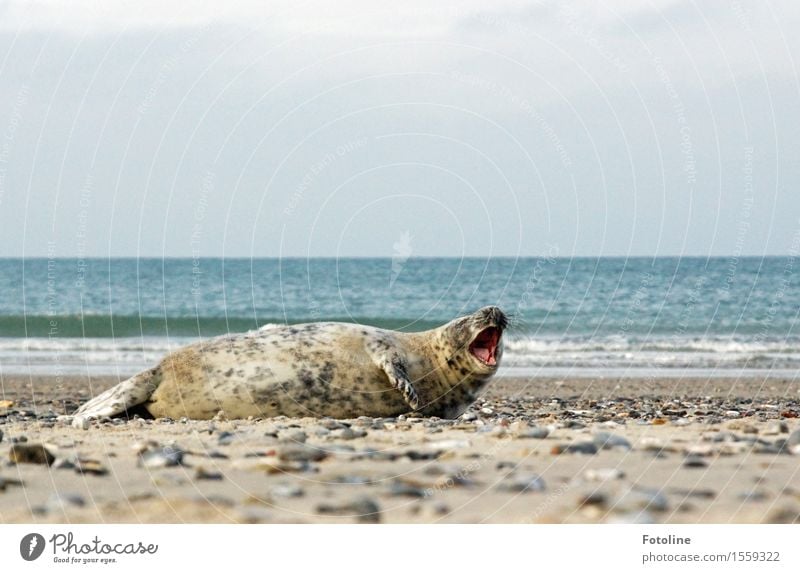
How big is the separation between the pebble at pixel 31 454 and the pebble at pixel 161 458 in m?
0.61

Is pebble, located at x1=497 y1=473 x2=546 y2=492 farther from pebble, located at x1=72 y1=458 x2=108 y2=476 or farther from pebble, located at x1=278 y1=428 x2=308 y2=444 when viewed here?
pebble, located at x1=72 y1=458 x2=108 y2=476

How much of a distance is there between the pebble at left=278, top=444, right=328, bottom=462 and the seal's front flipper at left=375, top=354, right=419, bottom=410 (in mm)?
3066

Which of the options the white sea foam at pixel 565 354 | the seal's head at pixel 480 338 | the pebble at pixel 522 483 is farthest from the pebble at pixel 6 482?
the white sea foam at pixel 565 354

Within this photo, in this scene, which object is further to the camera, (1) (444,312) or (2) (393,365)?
(1) (444,312)

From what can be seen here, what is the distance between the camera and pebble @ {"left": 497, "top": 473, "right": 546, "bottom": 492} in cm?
633

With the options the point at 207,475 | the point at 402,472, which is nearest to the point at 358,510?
the point at 402,472

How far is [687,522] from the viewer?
19.1 feet

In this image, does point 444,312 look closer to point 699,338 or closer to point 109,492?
point 699,338

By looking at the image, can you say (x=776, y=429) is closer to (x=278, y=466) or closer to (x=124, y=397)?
(x=278, y=466)

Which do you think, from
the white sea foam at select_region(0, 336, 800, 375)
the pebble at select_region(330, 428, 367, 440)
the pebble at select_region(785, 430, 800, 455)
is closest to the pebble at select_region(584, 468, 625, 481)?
the pebble at select_region(785, 430, 800, 455)

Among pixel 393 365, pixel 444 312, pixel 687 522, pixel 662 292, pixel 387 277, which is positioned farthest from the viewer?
pixel 387 277

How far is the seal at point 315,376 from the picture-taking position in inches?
409

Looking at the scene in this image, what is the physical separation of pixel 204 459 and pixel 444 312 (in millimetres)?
30733

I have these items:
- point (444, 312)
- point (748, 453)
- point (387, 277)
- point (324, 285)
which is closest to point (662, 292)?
point (444, 312)
